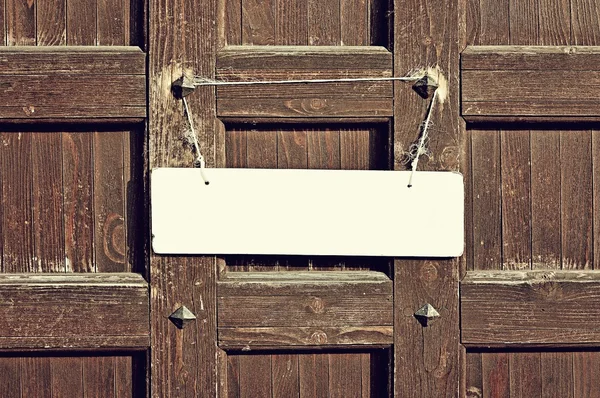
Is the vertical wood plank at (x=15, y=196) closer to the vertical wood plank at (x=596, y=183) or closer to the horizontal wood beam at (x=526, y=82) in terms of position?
the horizontal wood beam at (x=526, y=82)

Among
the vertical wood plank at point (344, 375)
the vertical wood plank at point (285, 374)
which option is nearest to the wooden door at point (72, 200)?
the vertical wood plank at point (285, 374)

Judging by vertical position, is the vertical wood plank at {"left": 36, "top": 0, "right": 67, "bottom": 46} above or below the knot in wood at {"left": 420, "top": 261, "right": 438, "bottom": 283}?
above

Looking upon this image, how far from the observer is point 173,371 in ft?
4.69

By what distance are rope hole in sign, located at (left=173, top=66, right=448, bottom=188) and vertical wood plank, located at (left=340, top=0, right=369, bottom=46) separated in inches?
4.2

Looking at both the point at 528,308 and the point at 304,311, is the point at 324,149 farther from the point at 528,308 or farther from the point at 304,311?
the point at 528,308

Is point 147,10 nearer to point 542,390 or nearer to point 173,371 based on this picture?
point 173,371

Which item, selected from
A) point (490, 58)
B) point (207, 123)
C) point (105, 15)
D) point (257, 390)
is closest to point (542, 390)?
point (257, 390)

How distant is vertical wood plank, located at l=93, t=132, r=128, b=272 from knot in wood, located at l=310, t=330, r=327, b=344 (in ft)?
1.67

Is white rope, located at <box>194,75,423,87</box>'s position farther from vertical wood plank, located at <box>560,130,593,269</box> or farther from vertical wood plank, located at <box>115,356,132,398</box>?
vertical wood plank, located at <box>115,356,132,398</box>

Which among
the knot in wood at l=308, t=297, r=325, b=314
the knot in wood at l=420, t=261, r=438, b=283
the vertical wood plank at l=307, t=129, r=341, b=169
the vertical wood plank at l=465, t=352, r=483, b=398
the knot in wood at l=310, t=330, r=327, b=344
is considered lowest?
the vertical wood plank at l=465, t=352, r=483, b=398

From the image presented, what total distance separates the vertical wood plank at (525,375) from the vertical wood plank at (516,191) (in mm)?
272

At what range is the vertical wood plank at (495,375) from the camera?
148cm

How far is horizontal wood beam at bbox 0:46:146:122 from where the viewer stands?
142 cm

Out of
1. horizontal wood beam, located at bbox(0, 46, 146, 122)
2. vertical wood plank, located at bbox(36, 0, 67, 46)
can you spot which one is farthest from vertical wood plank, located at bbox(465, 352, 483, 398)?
vertical wood plank, located at bbox(36, 0, 67, 46)
